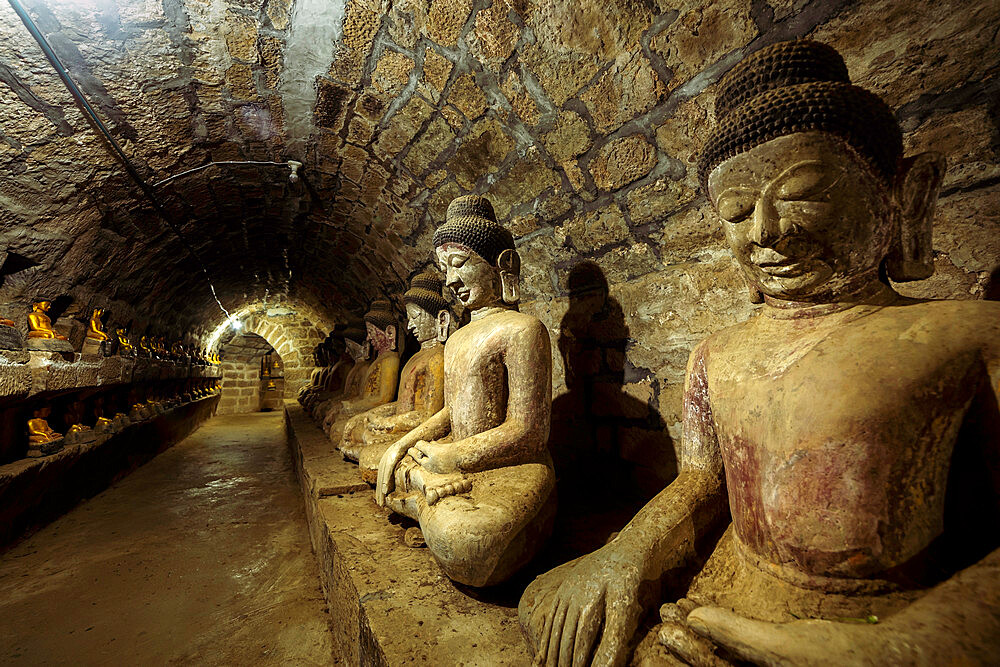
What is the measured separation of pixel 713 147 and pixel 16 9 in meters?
3.53

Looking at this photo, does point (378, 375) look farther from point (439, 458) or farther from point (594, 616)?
point (594, 616)

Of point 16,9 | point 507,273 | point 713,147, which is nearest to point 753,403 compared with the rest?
point 713,147

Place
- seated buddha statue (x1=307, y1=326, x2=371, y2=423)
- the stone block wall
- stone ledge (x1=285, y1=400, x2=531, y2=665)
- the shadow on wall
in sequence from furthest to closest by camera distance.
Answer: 1. the stone block wall
2. seated buddha statue (x1=307, y1=326, x2=371, y2=423)
3. the shadow on wall
4. stone ledge (x1=285, y1=400, x2=531, y2=665)

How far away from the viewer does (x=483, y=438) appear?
5.80 ft

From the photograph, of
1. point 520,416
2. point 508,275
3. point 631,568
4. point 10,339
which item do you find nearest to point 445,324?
point 508,275

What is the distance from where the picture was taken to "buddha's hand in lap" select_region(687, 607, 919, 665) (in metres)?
0.65

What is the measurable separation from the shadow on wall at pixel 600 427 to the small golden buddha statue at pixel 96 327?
5171 millimetres

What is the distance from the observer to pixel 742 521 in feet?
3.56

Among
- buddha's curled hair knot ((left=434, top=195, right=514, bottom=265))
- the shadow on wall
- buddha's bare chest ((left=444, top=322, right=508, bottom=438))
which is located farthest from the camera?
the shadow on wall

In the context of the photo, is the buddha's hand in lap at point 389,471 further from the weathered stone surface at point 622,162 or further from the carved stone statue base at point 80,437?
the carved stone statue base at point 80,437

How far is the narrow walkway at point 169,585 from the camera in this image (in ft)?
6.59

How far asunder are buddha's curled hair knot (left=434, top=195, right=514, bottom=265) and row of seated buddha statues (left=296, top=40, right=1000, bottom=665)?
3.80ft

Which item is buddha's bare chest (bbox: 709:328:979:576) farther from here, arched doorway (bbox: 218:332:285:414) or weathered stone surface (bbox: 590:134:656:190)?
arched doorway (bbox: 218:332:285:414)

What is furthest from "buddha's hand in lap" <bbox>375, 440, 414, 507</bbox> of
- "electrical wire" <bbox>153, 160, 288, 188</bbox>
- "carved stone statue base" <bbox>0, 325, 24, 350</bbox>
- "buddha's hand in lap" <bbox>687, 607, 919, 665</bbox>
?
"carved stone statue base" <bbox>0, 325, 24, 350</bbox>
